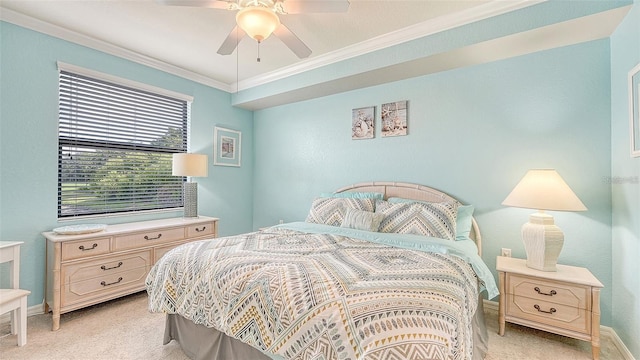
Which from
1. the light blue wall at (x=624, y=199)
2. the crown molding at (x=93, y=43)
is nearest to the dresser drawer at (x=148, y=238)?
the crown molding at (x=93, y=43)

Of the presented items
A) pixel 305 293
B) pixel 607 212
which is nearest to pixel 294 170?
pixel 305 293

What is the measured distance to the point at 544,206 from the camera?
2.02 metres

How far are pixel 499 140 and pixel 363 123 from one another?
4.79 ft

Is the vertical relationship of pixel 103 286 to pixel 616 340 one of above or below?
above

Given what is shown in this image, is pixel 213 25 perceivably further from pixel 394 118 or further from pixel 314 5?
pixel 394 118

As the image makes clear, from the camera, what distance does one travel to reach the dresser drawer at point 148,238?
2.63 meters

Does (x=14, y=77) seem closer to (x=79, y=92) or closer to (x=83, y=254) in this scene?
(x=79, y=92)

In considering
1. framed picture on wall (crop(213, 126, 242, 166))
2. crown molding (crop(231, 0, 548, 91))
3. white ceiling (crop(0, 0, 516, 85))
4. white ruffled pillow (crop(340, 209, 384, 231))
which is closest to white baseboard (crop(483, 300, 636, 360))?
white ruffled pillow (crop(340, 209, 384, 231))

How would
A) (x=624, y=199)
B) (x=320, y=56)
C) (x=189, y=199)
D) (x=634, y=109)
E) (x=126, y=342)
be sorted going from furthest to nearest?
(x=189, y=199) < (x=320, y=56) < (x=126, y=342) < (x=624, y=199) < (x=634, y=109)

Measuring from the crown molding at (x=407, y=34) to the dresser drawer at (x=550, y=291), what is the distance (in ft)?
6.78

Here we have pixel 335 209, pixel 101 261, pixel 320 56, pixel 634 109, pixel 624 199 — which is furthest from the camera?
pixel 320 56

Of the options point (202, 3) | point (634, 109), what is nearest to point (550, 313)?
point (634, 109)

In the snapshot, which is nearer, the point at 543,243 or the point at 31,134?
the point at 543,243

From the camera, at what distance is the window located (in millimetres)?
2734
